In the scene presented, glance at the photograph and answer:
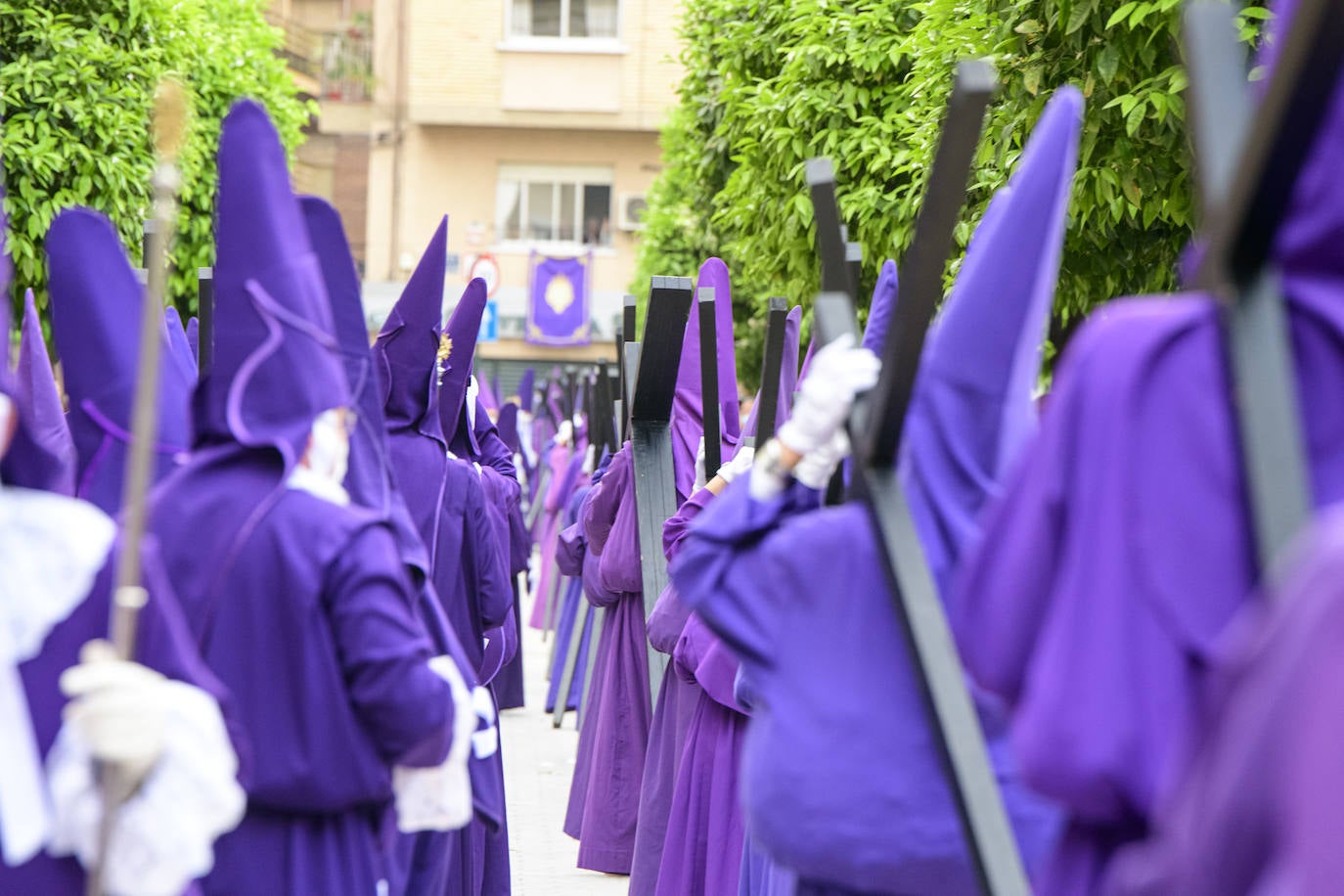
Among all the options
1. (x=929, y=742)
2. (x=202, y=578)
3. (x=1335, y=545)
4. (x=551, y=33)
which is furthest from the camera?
(x=551, y=33)

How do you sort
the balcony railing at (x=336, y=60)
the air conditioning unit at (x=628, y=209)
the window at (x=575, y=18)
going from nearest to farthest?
1. the window at (x=575, y=18)
2. the air conditioning unit at (x=628, y=209)
3. the balcony railing at (x=336, y=60)

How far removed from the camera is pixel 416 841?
4008mm

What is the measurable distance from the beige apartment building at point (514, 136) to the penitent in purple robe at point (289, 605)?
28821 millimetres

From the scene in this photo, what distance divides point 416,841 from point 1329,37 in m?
2.62

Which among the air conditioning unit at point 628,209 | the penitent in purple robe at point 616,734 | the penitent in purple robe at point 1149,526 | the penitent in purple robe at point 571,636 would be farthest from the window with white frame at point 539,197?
the penitent in purple robe at point 1149,526

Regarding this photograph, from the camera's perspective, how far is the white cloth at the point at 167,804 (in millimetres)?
3008

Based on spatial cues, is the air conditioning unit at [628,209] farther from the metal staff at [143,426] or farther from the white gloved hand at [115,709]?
the white gloved hand at [115,709]

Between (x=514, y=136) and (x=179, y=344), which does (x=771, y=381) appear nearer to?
(x=179, y=344)

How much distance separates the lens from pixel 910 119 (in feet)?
29.5

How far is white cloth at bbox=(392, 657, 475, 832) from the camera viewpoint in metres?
3.50

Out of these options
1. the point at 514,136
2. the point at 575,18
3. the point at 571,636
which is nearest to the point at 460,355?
the point at 571,636

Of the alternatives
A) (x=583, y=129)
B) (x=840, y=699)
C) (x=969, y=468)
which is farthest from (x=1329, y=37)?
(x=583, y=129)

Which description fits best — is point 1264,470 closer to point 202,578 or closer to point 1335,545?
point 1335,545

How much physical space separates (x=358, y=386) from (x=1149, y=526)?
2.01 meters
